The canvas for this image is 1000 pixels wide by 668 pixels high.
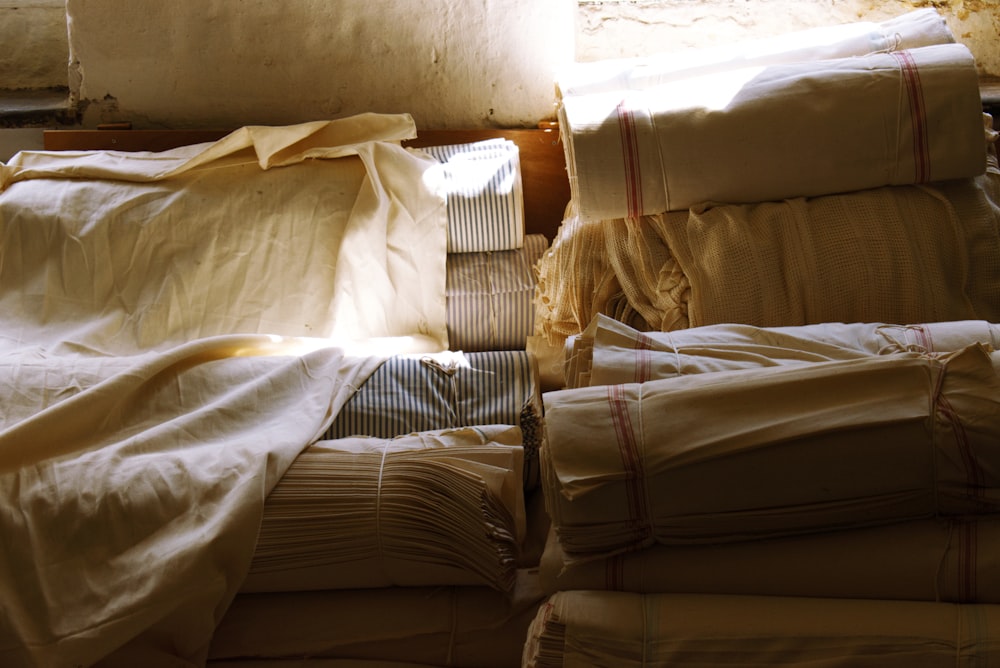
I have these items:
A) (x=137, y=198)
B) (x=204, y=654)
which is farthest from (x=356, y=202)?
(x=204, y=654)

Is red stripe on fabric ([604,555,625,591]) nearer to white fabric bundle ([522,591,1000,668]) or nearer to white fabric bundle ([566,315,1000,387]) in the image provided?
white fabric bundle ([522,591,1000,668])

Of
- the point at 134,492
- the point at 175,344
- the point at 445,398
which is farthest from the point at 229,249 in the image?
the point at 134,492

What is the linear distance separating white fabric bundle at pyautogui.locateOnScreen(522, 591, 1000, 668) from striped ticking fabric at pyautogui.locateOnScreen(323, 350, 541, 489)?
0.48 meters

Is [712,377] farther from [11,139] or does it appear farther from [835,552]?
[11,139]

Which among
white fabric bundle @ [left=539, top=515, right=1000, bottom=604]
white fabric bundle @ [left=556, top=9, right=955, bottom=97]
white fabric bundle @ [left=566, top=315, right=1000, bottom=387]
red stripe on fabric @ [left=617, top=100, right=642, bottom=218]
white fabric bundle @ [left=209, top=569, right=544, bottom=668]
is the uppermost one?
white fabric bundle @ [left=556, top=9, right=955, bottom=97]

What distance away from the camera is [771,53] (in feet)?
6.03

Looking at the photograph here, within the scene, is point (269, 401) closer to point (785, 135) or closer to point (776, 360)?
point (776, 360)

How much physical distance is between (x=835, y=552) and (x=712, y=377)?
0.26 metres

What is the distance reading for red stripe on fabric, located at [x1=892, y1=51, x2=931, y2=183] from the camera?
1.59 metres

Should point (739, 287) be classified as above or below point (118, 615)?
above

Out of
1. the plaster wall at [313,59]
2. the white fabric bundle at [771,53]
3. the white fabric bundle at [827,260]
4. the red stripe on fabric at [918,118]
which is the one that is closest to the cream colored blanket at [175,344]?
the plaster wall at [313,59]

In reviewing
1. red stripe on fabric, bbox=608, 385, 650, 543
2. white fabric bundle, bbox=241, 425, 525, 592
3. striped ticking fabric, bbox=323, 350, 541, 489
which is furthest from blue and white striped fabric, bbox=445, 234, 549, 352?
red stripe on fabric, bbox=608, 385, 650, 543

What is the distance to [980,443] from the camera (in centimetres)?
110

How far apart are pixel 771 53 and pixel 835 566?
110 cm
